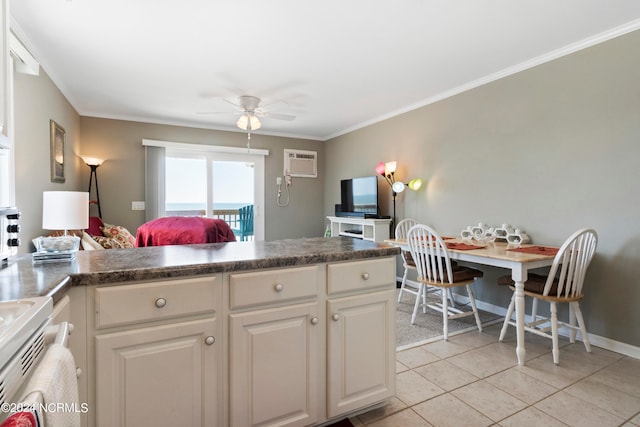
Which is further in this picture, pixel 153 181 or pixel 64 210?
pixel 153 181

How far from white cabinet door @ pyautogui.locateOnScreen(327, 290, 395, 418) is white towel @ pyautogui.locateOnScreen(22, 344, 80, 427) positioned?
97cm

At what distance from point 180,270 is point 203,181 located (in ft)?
14.7

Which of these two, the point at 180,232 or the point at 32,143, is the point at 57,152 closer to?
the point at 32,143

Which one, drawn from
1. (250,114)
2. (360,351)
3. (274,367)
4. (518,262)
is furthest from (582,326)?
(250,114)

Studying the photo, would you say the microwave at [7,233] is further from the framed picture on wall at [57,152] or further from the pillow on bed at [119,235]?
the pillow on bed at [119,235]

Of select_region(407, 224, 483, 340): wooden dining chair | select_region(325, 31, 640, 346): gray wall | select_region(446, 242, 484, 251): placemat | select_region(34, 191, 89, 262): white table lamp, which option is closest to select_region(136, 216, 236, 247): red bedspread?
select_region(34, 191, 89, 262): white table lamp

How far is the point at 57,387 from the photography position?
0.66m

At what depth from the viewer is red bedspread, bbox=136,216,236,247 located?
2.65 metres

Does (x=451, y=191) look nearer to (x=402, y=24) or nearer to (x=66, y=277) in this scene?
(x=402, y=24)

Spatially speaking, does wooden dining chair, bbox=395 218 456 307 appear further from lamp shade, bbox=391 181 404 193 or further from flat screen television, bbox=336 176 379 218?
flat screen television, bbox=336 176 379 218

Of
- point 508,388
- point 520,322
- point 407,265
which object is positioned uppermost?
point 407,265

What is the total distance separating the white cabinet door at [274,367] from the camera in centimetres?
129

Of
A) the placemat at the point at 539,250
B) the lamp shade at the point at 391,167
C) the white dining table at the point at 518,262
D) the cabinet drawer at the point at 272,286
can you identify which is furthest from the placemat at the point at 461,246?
the cabinet drawer at the point at 272,286

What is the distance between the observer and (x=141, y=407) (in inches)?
44.8
